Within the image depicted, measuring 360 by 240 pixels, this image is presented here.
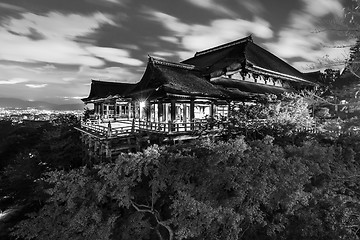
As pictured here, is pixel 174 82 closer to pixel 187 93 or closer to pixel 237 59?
pixel 187 93

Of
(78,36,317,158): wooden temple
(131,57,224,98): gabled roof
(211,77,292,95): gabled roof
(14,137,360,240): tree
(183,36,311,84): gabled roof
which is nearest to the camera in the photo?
(14,137,360,240): tree

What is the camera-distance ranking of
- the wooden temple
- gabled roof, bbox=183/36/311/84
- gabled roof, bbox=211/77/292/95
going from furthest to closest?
gabled roof, bbox=183/36/311/84, gabled roof, bbox=211/77/292/95, the wooden temple

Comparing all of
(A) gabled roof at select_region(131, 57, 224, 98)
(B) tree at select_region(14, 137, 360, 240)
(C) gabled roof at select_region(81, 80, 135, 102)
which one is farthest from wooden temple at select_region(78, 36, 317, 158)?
(C) gabled roof at select_region(81, 80, 135, 102)

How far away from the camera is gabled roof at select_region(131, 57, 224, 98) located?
15125mm

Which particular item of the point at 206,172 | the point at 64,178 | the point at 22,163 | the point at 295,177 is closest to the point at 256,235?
the point at 295,177

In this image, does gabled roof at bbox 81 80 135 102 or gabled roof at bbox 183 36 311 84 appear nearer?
gabled roof at bbox 183 36 311 84

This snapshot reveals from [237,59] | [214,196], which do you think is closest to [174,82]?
[237,59]

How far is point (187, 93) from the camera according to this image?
A: 14906mm

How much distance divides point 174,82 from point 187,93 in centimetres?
161

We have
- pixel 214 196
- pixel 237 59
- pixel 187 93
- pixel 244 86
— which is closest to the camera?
pixel 214 196

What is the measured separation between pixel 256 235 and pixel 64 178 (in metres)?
8.56

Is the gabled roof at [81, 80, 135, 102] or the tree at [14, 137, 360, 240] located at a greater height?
the gabled roof at [81, 80, 135, 102]

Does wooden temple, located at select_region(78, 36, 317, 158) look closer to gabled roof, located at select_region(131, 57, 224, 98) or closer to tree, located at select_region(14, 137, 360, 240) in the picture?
gabled roof, located at select_region(131, 57, 224, 98)

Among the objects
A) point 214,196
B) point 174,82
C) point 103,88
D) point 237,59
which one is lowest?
point 214,196
